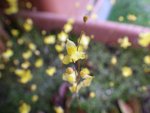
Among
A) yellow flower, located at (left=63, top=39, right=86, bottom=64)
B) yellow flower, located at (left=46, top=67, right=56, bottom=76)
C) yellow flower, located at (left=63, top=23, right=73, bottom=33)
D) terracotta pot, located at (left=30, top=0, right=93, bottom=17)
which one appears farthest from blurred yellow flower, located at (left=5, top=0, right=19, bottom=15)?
yellow flower, located at (left=63, top=39, right=86, bottom=64)

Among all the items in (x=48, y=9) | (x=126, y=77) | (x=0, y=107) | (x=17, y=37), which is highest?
(x=48, y=9)

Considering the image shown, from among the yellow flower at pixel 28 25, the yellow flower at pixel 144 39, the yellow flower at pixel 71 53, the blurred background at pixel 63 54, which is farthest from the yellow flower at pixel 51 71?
the yellow flower at pixel 71 53

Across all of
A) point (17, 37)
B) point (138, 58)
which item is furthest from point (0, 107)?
point (138, 58)

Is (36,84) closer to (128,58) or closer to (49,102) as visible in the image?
(49,102)

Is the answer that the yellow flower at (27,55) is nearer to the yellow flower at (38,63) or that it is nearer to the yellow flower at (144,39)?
the yellow flower at (38,63)

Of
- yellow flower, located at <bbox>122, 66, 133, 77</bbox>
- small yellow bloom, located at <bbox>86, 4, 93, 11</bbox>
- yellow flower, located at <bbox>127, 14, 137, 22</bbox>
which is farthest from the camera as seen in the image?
small yellow bloom, located at <bbox>86, 4, 93, 11</bbox>

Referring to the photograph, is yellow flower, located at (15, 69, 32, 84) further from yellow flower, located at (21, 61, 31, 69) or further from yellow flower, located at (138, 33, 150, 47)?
yellow flower, located at (138, 33, 150, 47)

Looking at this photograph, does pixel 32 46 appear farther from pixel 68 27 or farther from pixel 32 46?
pixel 68 27
